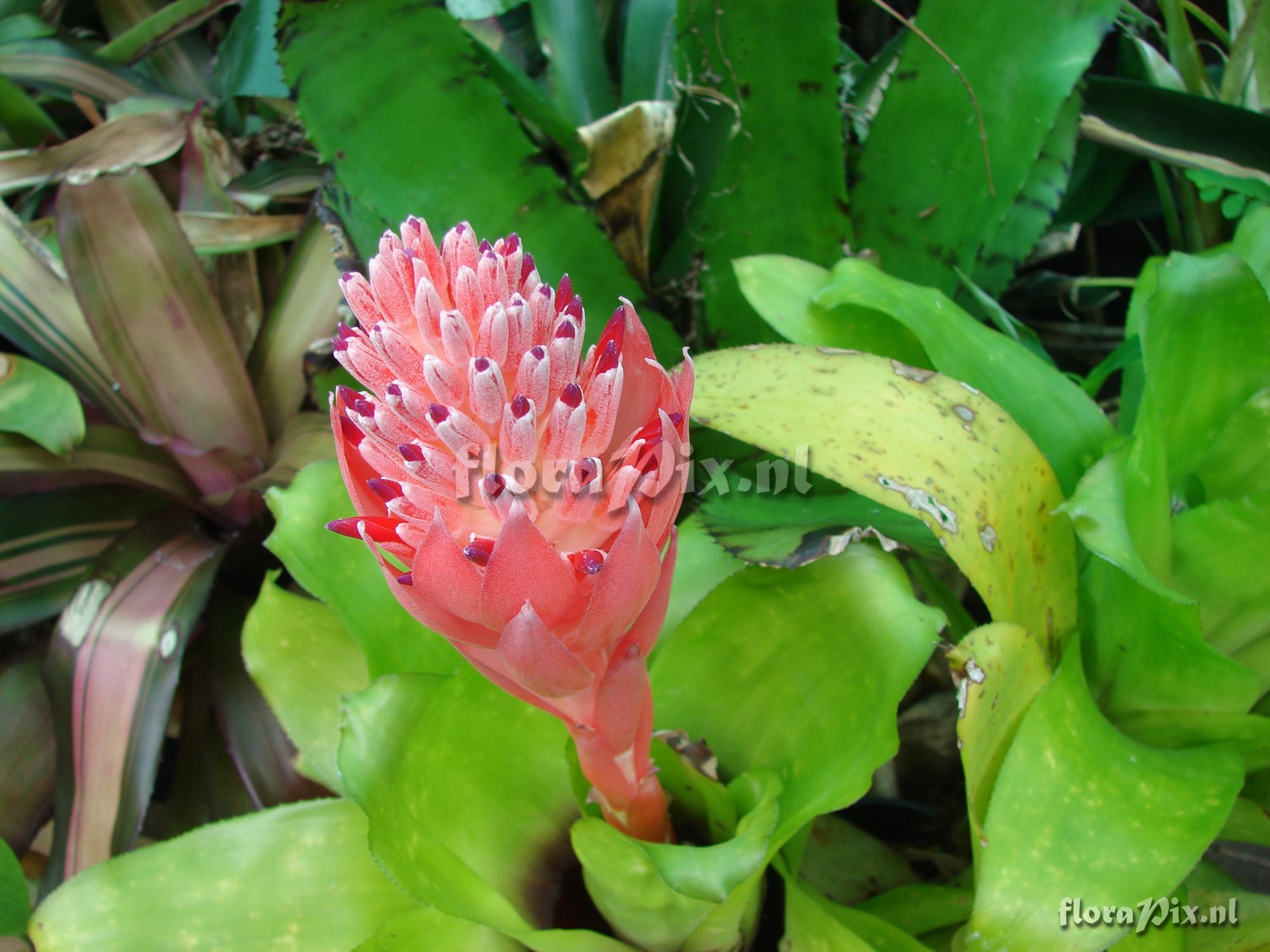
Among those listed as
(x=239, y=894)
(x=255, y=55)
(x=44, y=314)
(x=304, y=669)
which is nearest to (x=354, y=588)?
(x=304, y=669)

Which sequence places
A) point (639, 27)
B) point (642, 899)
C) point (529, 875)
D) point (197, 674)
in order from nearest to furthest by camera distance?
point (642, 899) → point (529, 875) → point (197, 674) → point (639, 27)

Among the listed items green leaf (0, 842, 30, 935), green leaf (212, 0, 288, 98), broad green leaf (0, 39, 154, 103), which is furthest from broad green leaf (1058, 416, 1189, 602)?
broad green leaf (0, 39, 154, 103)

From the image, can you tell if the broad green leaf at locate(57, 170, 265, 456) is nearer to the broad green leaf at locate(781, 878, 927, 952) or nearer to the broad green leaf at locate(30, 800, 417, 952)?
the broad green leaf at locate(30, 800, 417, 952)

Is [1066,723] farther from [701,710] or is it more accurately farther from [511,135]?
[511,135]

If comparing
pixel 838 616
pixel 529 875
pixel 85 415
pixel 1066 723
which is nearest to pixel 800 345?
pixel 838 616

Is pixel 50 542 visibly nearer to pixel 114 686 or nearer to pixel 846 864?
pixel 114 686

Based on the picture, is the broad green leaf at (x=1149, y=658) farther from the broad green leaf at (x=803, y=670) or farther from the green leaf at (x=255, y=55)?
the green leaf at (x=255, y=55)
